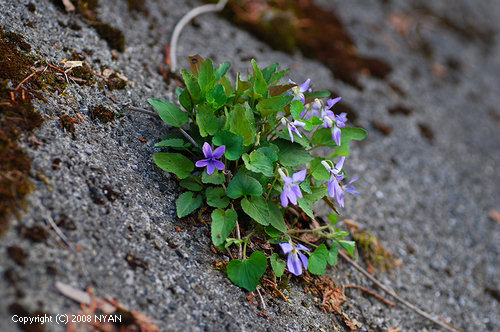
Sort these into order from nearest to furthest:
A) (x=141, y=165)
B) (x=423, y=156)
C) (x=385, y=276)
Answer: (x=141, y=165) < (x=385, y=276) < (x=423, y=156)

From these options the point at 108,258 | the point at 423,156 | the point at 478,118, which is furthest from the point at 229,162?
the point at 478,118

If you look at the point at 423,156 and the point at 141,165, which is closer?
the point at 141,165

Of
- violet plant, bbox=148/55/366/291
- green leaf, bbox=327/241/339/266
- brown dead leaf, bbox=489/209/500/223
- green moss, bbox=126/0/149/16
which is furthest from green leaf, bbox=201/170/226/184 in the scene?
brown dead leaf, bbox=489/209/500/223

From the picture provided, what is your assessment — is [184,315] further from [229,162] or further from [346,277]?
[346,277]

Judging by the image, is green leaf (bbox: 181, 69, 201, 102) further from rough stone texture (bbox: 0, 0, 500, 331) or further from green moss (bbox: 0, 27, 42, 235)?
green moss (bbox: 0, 27, 42, 235)

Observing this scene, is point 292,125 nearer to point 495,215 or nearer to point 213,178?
point 213,178

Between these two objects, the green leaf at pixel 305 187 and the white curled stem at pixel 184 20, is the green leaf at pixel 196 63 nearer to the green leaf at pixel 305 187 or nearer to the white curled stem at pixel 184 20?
the white curled stem at pixel 184 20
